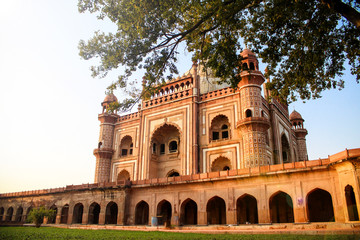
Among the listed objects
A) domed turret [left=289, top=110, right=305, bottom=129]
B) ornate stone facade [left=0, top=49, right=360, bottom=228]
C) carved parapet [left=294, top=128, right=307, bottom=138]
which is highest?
domed turret [left=289, top=110, right=305, bottom=129]

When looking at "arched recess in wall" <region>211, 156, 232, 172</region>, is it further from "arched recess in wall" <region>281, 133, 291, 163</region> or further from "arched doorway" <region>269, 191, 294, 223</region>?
"arched recess in wall" <region>281, 133, 291, 163</region>

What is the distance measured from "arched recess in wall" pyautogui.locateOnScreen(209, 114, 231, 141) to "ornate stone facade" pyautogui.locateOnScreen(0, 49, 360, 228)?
80 mm

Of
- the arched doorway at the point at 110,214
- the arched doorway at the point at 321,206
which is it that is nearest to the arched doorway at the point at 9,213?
the arched doorway at the point at 110,214

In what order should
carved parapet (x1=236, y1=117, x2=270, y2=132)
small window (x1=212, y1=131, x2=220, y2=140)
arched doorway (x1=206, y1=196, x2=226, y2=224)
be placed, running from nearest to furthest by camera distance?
1. arched doorway (x1=206, y1=196, x2=226, y2=224)
2. carved parapet (x1=236, y1=117, x2=270, y2=132)
3. small window (x1=212, y1=131, x2=220, y2=140)

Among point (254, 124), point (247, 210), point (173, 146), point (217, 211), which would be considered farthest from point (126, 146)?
point (247, 210)

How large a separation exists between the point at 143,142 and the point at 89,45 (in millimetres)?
16109

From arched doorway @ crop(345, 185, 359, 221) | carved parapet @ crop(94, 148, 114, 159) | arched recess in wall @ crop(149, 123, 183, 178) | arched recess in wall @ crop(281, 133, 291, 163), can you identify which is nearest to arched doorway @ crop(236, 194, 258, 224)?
arched doorway @ crop(345, 185, 359, 221)

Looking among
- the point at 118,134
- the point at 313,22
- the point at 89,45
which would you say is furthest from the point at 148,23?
the point at 118,134

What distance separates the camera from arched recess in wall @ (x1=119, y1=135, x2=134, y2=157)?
28.4 meters

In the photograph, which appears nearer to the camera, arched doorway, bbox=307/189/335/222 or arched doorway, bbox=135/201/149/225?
arched doorway, bbox=307/189/335/222

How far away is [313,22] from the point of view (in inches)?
387

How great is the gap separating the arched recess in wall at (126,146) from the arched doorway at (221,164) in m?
9.59

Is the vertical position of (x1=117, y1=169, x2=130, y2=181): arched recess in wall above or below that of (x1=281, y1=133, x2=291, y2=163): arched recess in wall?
below

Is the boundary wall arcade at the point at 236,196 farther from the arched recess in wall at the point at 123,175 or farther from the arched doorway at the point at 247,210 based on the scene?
the arched recess in wall at the point at 123,175
